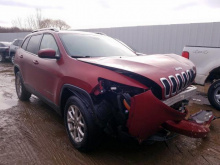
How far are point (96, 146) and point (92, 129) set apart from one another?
33 centimetres

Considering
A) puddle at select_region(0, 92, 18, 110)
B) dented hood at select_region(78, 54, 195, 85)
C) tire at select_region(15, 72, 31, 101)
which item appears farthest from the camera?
tire at select_region(15, 72, 31, 101)

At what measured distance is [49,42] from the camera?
12.5ft

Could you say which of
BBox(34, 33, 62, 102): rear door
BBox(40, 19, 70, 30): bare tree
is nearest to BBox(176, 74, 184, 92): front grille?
BBox(34, 33, 62, 102): rear door

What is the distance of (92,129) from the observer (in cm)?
254

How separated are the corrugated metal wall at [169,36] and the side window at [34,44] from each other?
7529 millimetres

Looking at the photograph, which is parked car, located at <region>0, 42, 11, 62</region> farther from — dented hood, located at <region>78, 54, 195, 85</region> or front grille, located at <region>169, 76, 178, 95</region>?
front grille, located at <region>169, 76, 178, 95</region>

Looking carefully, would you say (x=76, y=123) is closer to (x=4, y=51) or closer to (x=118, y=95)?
(x=118, y=95)

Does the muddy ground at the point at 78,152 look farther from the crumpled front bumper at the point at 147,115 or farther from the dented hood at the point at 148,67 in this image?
the dented hood at the point at 148,67

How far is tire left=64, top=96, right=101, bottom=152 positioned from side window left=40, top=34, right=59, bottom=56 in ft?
3.31

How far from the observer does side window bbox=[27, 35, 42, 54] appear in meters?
4.32

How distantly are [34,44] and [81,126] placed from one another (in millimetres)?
2627

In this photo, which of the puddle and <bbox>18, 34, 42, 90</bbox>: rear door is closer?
<bbox>18, 34, 42, 90</bbox>: rear door

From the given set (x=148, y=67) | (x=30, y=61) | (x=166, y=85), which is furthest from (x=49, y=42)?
(x=166, y=85)

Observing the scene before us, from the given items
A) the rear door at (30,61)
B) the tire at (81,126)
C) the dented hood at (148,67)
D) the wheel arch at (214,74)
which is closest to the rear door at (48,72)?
the rear door at (30,61)
